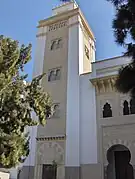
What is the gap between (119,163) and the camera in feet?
51.1

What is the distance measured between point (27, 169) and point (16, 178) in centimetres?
102

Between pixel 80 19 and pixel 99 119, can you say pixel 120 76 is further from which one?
pixel 80 19

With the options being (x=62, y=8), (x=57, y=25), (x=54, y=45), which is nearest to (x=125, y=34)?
(x=54, y=45)

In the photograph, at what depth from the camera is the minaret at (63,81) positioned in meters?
16.1

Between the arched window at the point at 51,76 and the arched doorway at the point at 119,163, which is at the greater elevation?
the arched window at the point at 51,76

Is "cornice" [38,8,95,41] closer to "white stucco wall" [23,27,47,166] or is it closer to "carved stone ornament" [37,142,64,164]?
"white stucco wall" [23,27,47,166]

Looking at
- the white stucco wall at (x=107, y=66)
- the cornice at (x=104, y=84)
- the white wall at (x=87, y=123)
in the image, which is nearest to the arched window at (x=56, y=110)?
the white wall at (x=87, y=123)

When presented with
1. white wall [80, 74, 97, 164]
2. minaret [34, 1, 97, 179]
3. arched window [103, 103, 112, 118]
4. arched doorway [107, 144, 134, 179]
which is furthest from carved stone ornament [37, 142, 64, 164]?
arched window [103, 103, 112, 118]

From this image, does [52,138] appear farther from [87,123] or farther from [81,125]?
[87,123]

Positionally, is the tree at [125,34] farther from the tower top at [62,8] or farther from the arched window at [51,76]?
the tower top at [62,8]

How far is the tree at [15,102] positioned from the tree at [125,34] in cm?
498

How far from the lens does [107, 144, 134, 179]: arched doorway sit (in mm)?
15156

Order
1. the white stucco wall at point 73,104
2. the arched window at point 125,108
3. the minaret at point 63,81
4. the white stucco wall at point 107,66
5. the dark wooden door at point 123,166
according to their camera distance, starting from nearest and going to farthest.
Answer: the dark wooden door at point 123,166 < the arched window at point 125,108 < the white stucco wall at point 73,104 < the minaret at point 63,81 < the white stucco wall at point 107,66

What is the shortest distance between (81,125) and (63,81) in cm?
381
